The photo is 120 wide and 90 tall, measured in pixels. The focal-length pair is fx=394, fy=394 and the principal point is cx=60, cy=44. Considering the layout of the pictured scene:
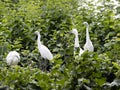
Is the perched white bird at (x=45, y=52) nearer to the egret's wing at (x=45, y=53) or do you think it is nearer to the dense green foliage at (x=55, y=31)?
the egret's wing at (x=45, y=53)

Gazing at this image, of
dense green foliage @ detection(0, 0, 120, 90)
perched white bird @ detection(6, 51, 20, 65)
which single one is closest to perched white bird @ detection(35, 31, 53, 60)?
dense green foliage @ detection(0, 0, 120, 90)

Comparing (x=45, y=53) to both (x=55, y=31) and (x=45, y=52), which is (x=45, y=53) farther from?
(x=55, y=31)

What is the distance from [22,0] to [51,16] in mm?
1321

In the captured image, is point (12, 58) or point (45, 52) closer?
point (12, 58)

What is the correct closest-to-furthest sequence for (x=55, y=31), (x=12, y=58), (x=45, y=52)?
1. (x=12, y=58)
2. (x=45, y=52)
3. (x=55, y=31)

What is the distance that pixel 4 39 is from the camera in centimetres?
617

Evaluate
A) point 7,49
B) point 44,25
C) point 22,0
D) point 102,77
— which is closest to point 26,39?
point 44,25

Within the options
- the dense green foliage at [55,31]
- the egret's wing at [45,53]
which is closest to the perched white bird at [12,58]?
the dense green foliage at [55,31]

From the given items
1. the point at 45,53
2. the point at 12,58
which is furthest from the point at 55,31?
the point at 12,58

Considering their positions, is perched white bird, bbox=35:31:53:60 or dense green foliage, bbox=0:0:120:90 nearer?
dense green foliage, bbox=0:0:120:90

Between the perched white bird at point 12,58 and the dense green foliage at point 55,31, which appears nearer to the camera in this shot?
the dense green foliage at point 55,31

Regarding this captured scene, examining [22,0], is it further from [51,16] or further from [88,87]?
[88,87]

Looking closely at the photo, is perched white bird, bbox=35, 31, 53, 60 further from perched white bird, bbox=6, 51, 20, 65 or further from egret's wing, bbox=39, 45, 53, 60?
perched white bird, bbox=6, 51, 20, 65

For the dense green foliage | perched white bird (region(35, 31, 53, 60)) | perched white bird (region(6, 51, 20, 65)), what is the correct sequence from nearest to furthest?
the dense green foliage, perched white bird (region(6, 51, 20, 65)), perched white bird (region(35, 31, 53, 60))
